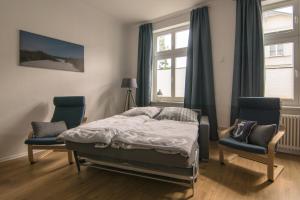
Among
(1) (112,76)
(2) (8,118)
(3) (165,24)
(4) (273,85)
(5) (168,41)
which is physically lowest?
(2) (8,118)

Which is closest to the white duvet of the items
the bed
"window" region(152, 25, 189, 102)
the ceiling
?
the bed

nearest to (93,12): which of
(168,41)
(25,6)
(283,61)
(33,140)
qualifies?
(25,6)

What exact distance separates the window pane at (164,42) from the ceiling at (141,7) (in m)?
0.52

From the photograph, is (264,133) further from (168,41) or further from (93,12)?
(93,12)

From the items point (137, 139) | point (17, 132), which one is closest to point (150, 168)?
point (137, 139)

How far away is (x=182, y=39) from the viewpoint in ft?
14.7

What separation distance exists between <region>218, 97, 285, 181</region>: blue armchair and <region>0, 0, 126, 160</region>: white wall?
290 centimetres

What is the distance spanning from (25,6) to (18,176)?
102 inches

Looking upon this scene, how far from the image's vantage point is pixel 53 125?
2938 millimetres

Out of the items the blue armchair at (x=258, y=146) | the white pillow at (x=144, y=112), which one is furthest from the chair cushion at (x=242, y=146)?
the white pillow at (x=144, y=112)

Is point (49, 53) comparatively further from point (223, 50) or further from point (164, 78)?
point (223, 50)

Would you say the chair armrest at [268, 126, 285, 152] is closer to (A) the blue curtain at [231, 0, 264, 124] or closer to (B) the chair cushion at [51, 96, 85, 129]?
(A) the blue curtain at [231, 0, 264, 124]

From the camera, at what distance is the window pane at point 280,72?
3215 millimetres

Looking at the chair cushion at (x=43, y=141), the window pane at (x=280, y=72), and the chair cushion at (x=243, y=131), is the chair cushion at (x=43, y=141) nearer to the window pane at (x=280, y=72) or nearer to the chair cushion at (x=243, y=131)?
the chair cushion at (x=243, y=131)
